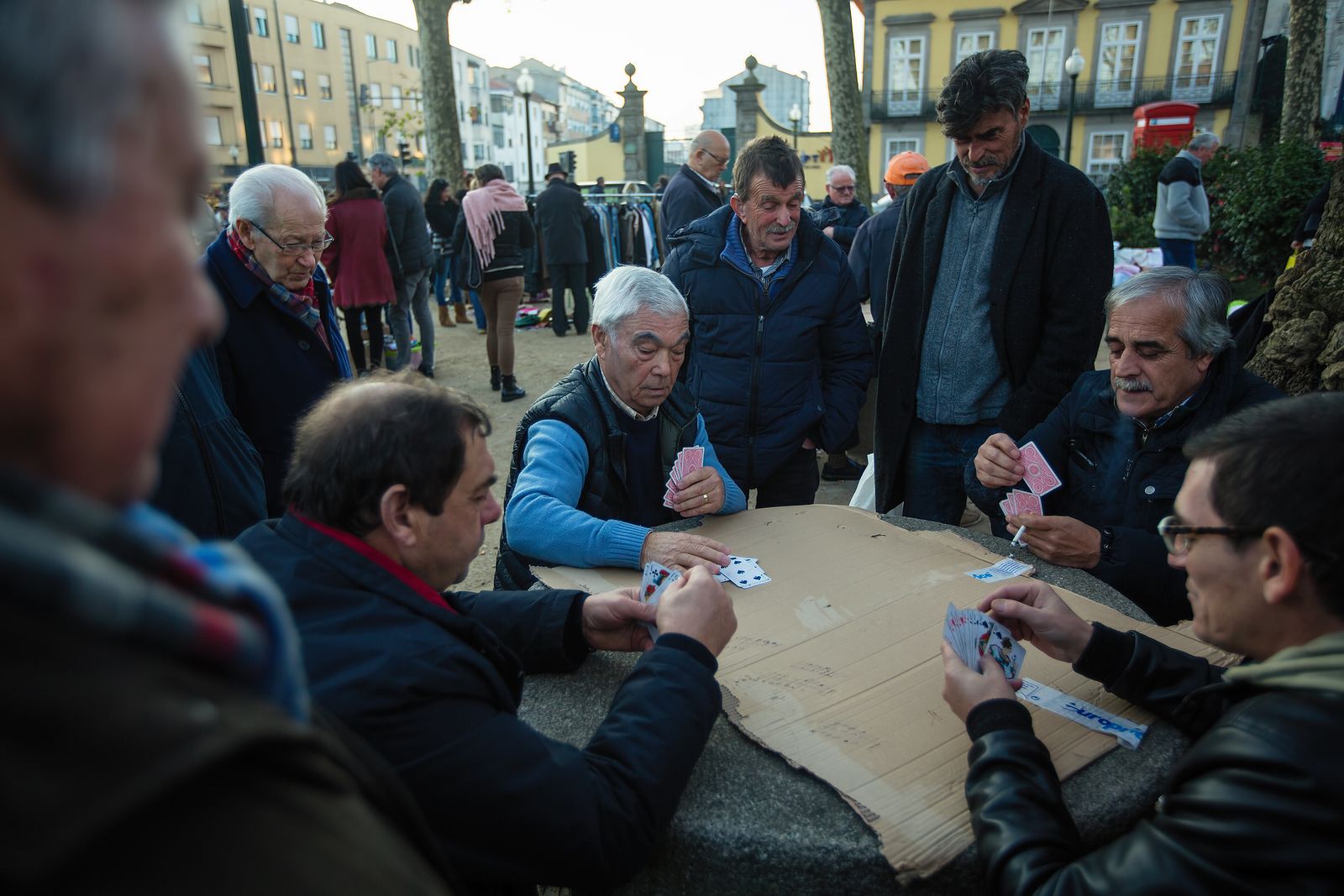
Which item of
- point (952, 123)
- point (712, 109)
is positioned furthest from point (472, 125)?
point (952, 123)

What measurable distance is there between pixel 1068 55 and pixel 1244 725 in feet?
118

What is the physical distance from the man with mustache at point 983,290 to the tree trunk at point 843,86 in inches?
472

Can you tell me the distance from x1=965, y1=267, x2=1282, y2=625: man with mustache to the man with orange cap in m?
2.38

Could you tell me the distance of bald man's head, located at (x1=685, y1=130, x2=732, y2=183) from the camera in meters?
6.80

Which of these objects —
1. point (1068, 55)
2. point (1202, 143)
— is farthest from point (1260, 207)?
point (1068, 55)

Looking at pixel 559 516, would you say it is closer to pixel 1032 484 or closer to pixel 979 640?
pixel 979 640

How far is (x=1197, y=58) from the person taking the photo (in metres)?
29.4

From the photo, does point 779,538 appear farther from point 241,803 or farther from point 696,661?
point 241,803

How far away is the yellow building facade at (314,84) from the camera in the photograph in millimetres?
41812

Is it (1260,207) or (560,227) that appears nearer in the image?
(1260,207)

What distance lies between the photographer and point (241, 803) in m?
0.52

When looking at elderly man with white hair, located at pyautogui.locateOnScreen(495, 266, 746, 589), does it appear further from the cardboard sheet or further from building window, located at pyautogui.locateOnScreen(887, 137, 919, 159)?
building window, located at pyautogui.locateOnScreen(887, 137, 919, 159)

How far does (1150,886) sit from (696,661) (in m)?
0.70

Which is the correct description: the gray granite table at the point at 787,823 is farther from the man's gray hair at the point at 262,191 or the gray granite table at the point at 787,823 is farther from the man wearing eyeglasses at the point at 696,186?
the man wearing eyeglasses at the point at 696,186
